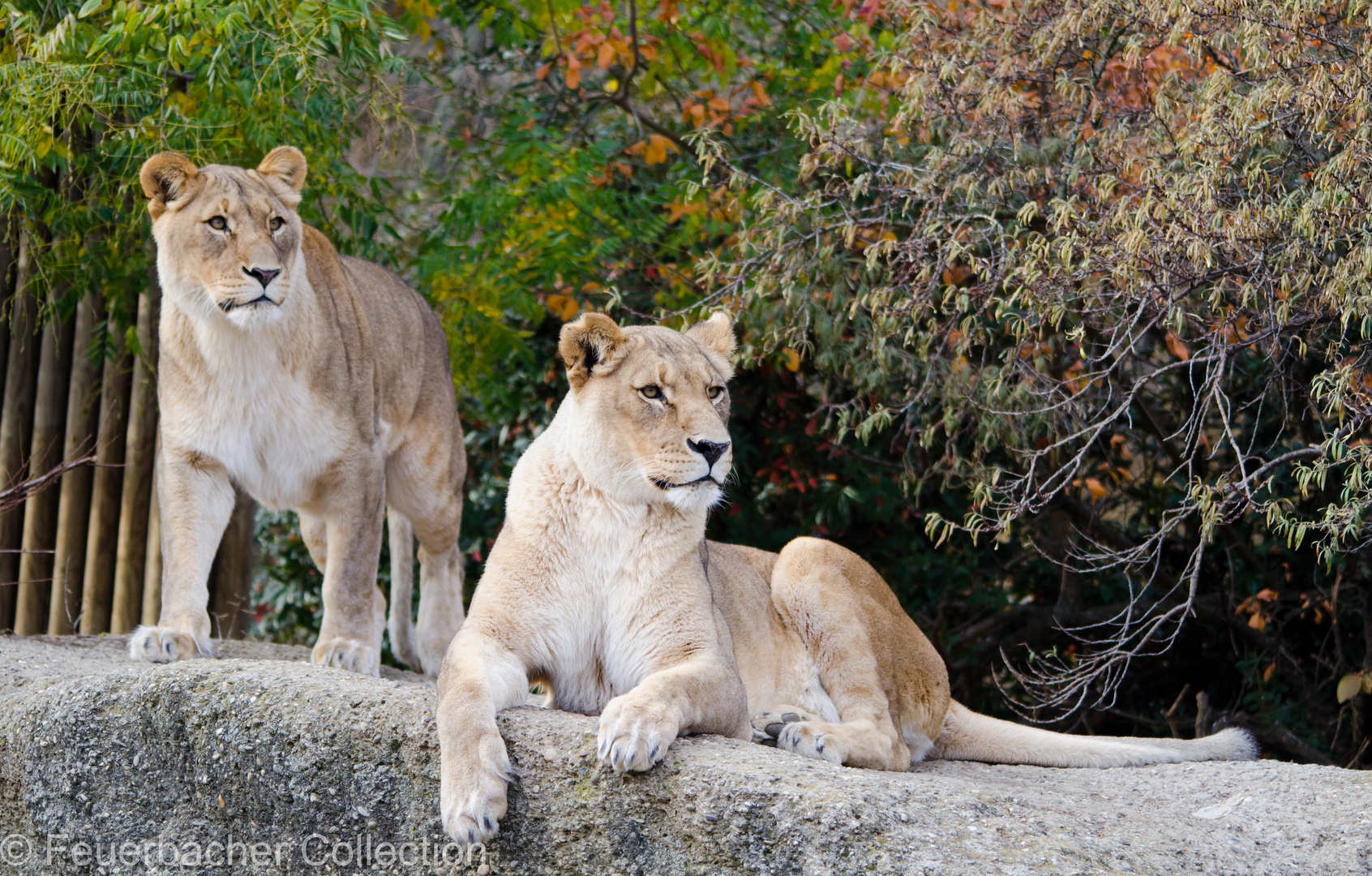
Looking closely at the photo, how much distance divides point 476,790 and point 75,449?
4.91 metres

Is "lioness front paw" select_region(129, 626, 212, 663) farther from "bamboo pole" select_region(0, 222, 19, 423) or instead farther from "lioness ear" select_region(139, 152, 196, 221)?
"bamboo pole" select_region(0, 222, 19, 423)

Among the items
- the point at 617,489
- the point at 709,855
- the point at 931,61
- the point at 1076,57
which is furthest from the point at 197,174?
the point at 1076,57

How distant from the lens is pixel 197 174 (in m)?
5.23

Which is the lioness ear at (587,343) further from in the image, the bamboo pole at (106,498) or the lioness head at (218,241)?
the bamboo pole at (106,498)

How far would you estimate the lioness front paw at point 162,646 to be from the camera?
193 inches

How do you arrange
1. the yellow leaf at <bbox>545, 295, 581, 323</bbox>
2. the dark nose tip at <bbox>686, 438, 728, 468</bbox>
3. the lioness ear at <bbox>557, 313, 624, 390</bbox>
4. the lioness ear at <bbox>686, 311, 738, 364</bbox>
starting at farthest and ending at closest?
1. the yellow leaf at <bbox>545, 295, 581, 323</bbox>
2. the lioness ear at <bbox>686, 311, 738, 364</bbox>
3. the lioness ear at <bbox>557, 313, 624, 390</bbox>
4. the dark nose tip at <bbox>686, 438, 728, 468</bbox>

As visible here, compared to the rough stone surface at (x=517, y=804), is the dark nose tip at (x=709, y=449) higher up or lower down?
higher up

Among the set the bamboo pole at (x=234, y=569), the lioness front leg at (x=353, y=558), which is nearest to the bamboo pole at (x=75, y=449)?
the bamboo pole at (x=234, y=569)

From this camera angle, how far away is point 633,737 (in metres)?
3.18

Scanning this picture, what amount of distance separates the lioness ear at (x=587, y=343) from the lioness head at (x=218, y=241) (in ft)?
5.66

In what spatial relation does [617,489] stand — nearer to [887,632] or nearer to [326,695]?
[326,695]

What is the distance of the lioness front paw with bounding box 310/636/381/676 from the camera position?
517 centimetres

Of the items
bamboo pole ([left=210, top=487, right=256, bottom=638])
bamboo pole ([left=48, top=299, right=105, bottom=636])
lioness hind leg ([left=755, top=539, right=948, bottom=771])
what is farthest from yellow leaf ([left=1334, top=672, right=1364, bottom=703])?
bamboo pole ([left=48, top=299, right=105, bottom=636])

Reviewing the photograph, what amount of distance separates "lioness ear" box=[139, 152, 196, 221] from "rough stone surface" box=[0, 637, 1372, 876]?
6.19 feet
